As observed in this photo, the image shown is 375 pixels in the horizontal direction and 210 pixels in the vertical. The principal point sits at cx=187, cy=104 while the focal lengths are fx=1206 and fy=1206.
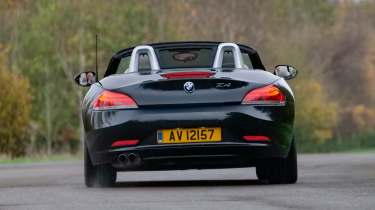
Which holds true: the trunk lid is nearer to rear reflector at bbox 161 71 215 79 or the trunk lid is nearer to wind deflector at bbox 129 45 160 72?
rear reflector at bbox 161 71 215 79

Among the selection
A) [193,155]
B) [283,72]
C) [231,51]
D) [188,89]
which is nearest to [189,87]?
[188,89]

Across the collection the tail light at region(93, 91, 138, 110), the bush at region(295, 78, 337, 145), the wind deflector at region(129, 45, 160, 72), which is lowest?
the bush at region(295, 78, 337, 145)

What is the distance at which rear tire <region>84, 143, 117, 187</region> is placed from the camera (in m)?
11.4

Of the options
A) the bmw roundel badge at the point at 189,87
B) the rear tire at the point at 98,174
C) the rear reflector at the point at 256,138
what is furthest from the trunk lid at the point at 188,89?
the rear tire at the point at 98,174

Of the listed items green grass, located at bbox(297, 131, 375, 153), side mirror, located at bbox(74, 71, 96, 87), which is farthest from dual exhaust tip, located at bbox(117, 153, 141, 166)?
green grass, located at bbox(297, 131, 375, 153)

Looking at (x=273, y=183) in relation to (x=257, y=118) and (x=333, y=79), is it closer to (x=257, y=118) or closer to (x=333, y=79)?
(x=257, y=118)

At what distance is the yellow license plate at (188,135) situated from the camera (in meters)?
10.6

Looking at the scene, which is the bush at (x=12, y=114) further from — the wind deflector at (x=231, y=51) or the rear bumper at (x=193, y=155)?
the rear bumper at (x=193, y=155)

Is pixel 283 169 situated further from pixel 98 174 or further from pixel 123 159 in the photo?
pixel 98 174

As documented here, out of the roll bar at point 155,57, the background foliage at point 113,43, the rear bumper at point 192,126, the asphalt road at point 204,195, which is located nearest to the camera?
the asphalt road at point 204,195

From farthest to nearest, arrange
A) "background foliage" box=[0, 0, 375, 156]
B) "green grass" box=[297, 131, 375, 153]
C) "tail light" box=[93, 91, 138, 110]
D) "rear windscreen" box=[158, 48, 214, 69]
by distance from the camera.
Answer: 1. "green grass" box=[297, 131, 375, 153]
2. "background foliage" box=[0, 0, 375, 156]
3. "rear windscreen" box=[158, 48, 214, 69]
4. "tail light" box=[93, 91, 138, 110]

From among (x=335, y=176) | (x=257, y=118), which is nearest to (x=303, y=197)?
(x=257, y=118)

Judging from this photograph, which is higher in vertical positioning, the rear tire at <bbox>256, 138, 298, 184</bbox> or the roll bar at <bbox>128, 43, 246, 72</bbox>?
the roll bar at <bbox>128, 43, 246, 72</bbox>

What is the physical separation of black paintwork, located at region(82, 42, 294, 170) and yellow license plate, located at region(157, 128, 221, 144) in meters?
Result: 0.05
